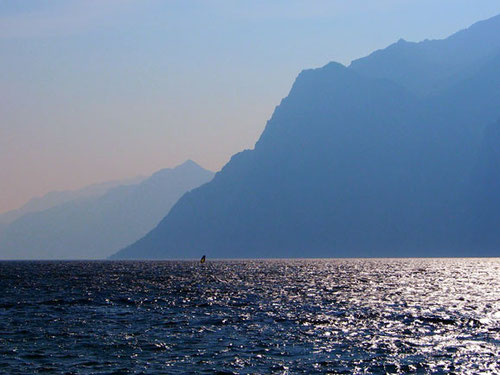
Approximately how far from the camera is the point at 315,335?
161 feet

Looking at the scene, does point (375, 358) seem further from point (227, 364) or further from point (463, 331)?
point (463, 331)

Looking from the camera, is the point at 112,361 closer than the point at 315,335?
Yes

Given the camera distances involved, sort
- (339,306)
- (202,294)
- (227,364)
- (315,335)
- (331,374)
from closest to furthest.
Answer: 1. (331,374)
2. (227,364)
3. (315,335)
4. (339,306)
5. (202,294)

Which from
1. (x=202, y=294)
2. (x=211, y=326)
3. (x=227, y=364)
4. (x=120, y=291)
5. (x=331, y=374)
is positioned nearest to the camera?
(x=331, y=374)

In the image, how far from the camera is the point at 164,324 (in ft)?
181

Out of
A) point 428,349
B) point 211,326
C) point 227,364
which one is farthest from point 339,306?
point 227,364

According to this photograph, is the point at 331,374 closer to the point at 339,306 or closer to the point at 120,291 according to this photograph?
the point at 339,306

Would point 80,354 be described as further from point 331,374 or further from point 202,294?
point 202,294

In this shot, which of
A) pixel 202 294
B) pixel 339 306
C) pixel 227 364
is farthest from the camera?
pixel 202 294

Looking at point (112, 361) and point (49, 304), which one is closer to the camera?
point (112, 361)

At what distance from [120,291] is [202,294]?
1248cm

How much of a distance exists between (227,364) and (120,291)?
182 ft

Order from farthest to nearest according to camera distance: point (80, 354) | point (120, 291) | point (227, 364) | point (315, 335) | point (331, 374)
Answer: point (120, 291) < point (315, 335) < point (80, 354) < point (227, 364) < point (331, 374)

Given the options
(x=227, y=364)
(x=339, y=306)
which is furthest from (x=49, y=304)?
(x=227, y=364)
